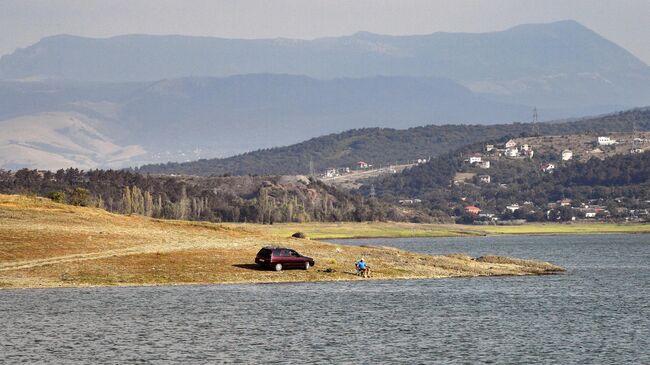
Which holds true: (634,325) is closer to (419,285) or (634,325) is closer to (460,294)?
(460,294)

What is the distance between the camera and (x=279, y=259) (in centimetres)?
9800

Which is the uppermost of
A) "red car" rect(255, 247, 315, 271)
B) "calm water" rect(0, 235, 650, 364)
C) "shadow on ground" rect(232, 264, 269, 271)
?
"red car" rect(255, 247, 315, 271)

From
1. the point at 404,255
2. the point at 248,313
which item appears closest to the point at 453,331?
the point at 248,313

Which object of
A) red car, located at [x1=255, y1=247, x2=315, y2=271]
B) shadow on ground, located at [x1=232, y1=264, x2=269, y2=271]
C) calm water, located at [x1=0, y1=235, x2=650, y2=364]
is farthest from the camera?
shadow on ground, located at [x1=232, y1=264, x2=269, y2=271]

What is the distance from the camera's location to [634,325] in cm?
7094

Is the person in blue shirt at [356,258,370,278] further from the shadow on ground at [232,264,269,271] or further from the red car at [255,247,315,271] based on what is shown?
the shadow on ground at [232,264,269,271]

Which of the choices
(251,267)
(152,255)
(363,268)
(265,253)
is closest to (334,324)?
(363,268)

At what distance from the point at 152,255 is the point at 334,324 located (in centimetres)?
3319

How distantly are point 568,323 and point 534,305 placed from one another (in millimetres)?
9447

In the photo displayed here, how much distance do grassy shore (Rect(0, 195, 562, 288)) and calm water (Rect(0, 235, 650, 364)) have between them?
3.68 meters

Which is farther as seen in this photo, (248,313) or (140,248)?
(140,248)

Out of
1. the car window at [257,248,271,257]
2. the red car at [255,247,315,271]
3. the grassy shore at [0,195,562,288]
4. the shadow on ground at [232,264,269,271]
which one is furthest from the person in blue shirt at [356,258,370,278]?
the shadow on ground at [232,264,269,271]

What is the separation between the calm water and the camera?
2308 inches

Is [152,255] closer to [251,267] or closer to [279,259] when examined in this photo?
[251,267]
